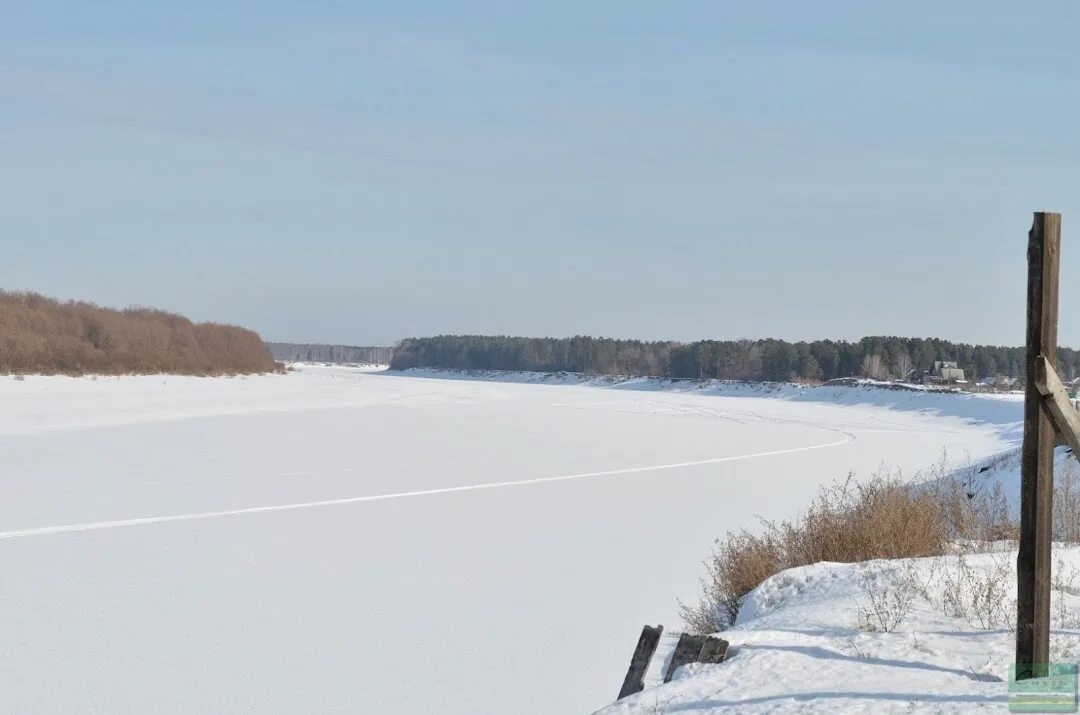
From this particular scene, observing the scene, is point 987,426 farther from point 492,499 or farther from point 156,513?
point 156,513

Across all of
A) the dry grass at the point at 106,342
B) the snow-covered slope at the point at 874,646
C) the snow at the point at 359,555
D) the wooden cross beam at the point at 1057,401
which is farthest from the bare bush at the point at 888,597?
the dry grass at the point at 106,342

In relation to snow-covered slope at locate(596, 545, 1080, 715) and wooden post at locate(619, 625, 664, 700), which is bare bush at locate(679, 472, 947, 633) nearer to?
snow-covered slope at locate(596, 545, 1080, 715)

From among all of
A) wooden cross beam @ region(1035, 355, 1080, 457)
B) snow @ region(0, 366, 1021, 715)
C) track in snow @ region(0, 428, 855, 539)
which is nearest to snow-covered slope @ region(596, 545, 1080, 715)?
snow @ region(0, 366, 1021, 715)

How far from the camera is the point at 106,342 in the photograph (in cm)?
5103

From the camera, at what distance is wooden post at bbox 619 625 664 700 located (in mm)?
6055

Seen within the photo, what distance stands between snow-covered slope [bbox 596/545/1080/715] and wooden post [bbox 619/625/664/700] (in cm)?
40

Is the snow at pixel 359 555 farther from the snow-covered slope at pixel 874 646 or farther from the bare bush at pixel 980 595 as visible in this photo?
the bare bush at pixel 980 595

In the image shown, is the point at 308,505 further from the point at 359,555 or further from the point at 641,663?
the point at 641,663

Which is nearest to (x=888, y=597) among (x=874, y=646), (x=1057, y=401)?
(x=874, y=646)

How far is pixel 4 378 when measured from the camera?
134ft

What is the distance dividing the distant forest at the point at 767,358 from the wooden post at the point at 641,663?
263 feet

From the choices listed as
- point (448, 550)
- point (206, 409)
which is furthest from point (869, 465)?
point (206, 409)

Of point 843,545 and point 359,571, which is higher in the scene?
point 843,545

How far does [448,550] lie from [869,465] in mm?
14144
